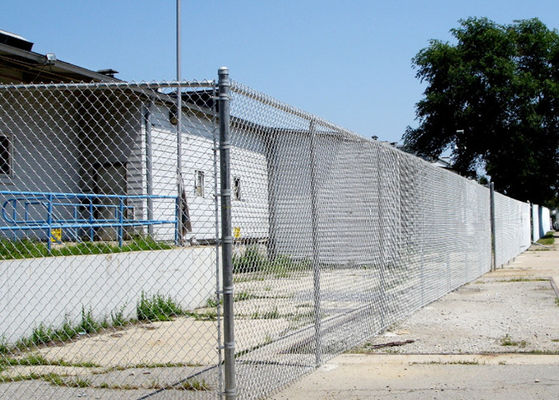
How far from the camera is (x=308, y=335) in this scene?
21.2ft

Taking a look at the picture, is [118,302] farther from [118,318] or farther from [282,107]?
[282,107]

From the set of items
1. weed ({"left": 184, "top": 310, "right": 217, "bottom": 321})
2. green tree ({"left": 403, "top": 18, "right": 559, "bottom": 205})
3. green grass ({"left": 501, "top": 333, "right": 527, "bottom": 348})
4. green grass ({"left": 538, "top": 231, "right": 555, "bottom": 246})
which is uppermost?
green tree ({"left": 403, "top": 18, "right": 559, "bottom": 205})

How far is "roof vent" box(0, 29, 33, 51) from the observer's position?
44.8 feet

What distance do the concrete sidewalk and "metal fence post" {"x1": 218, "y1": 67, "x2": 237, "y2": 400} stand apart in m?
0.89

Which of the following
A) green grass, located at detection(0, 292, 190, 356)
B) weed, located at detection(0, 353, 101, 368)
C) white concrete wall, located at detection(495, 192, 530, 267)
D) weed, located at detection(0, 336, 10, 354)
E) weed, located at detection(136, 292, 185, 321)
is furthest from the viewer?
white concrete wall, located at detection(495, 192, 530, 267)

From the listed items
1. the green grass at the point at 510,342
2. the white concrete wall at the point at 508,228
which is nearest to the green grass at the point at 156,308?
the green grass at the point at 510,342

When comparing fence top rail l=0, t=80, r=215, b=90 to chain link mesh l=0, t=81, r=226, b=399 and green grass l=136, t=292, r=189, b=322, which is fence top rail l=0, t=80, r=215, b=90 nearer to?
chain link mesh l=0, t=81, r=226, b=399

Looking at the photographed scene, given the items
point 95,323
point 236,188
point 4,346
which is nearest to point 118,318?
point 95,323

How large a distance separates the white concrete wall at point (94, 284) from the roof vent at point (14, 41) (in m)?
6.36

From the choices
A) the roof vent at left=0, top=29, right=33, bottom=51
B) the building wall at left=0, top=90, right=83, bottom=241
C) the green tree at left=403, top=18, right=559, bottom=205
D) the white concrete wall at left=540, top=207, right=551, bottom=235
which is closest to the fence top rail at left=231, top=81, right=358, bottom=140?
the building wall at left=0, top=90, right=83, bottom=241

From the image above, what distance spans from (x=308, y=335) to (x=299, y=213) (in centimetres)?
120

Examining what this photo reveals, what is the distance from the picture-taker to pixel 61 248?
9000mm

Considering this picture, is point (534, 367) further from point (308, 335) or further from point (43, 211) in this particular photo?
point (43, 211)

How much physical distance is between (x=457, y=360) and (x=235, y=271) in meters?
2.70
